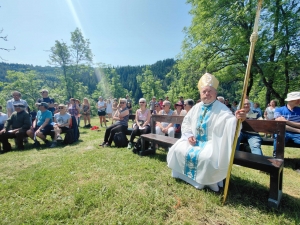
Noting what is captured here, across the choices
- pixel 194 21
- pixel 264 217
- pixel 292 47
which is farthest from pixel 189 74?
pixel 264 217

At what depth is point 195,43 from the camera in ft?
47.7

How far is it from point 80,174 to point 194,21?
570 inches

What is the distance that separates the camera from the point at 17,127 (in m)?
5.79

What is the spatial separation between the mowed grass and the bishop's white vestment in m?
0.28

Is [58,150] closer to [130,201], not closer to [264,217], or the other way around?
[130,201]

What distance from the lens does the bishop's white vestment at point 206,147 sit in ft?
7.93

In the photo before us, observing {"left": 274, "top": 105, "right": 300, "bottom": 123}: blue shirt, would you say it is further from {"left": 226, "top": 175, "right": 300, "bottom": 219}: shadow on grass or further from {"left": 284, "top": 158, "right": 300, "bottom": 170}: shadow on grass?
{"left": 226, "top": 175, "right": 300, "bottom": 219}: shadow on grass

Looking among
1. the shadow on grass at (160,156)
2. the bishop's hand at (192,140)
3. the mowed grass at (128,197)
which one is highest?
the bishop's hand at (192,140)

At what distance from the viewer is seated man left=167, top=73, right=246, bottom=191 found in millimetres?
2421

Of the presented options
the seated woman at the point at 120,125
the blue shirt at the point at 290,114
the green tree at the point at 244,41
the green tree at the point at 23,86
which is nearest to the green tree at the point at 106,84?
the green tree at the point at 23,86

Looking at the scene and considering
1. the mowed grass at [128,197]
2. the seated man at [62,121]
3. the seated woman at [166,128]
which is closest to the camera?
the mowed grass at [128,197]

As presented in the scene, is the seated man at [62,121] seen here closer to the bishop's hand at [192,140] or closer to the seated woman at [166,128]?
the seated woman at [166,128]

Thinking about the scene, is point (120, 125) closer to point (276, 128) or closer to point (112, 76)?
point (276, 128)

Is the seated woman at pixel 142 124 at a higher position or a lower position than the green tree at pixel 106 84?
lower
